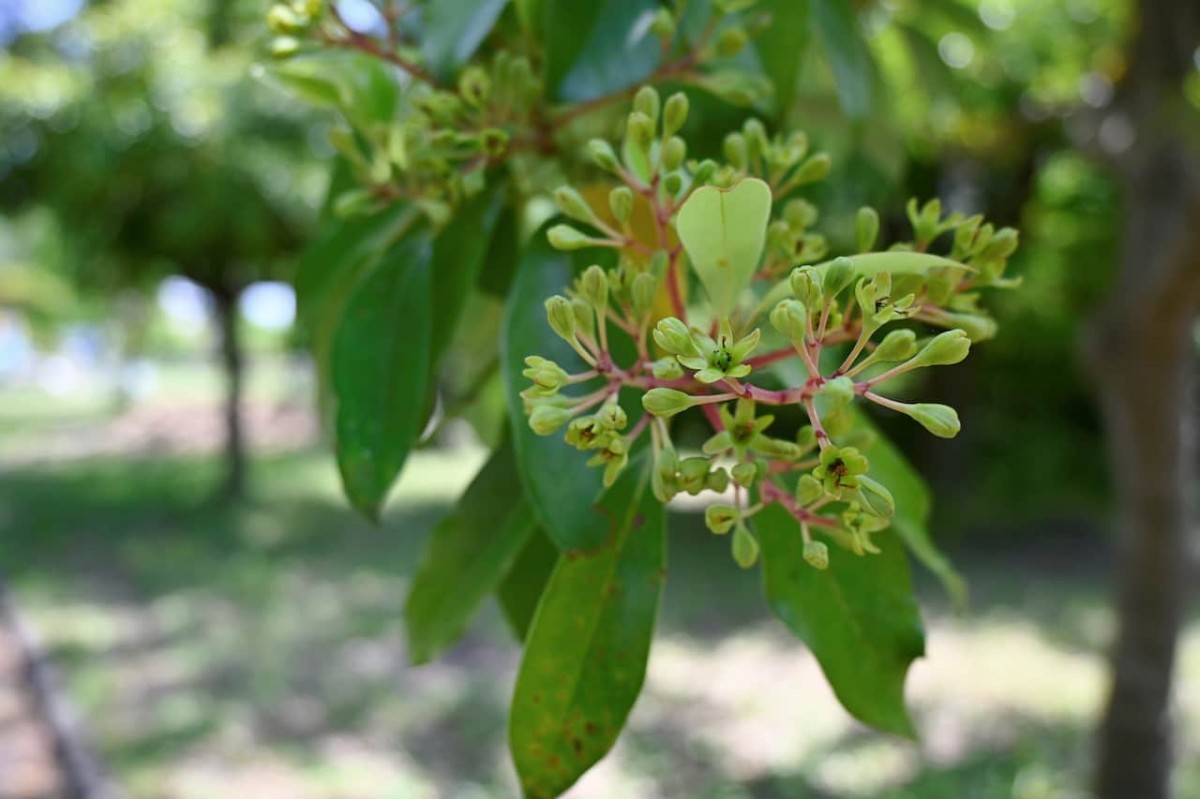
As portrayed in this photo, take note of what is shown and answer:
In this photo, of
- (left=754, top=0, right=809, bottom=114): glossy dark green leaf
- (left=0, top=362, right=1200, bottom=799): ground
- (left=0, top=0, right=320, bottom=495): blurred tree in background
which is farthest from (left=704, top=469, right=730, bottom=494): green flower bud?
(left=0, top=0, right=320, bottom=495): blurred tree in background

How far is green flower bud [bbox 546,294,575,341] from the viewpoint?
36 cm

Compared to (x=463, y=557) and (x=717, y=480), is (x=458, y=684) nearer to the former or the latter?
(x=463, y=557)

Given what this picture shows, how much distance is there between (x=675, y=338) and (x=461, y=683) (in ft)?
10.8

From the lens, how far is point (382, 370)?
0.54m

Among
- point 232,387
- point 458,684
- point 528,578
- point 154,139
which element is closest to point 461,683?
point 458,684

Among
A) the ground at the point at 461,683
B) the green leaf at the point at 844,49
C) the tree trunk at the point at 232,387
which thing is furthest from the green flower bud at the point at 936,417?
the tree trunk at the point at 232,387

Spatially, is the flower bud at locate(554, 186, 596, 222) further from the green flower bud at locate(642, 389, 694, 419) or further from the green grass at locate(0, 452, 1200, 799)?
the green grass at locate(0, 452, 1200, 799)

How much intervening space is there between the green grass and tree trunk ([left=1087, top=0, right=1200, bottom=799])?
2.21 ft

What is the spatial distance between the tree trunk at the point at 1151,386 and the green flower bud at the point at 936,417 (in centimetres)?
158

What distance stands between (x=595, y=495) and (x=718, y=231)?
5.4 inches

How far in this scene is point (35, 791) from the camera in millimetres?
2852

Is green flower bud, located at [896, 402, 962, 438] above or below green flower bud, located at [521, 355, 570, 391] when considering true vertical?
above

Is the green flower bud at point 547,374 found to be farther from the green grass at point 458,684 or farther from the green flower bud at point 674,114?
the green grass at point 458,684

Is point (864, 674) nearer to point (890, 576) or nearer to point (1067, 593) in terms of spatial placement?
point (890, 576)
